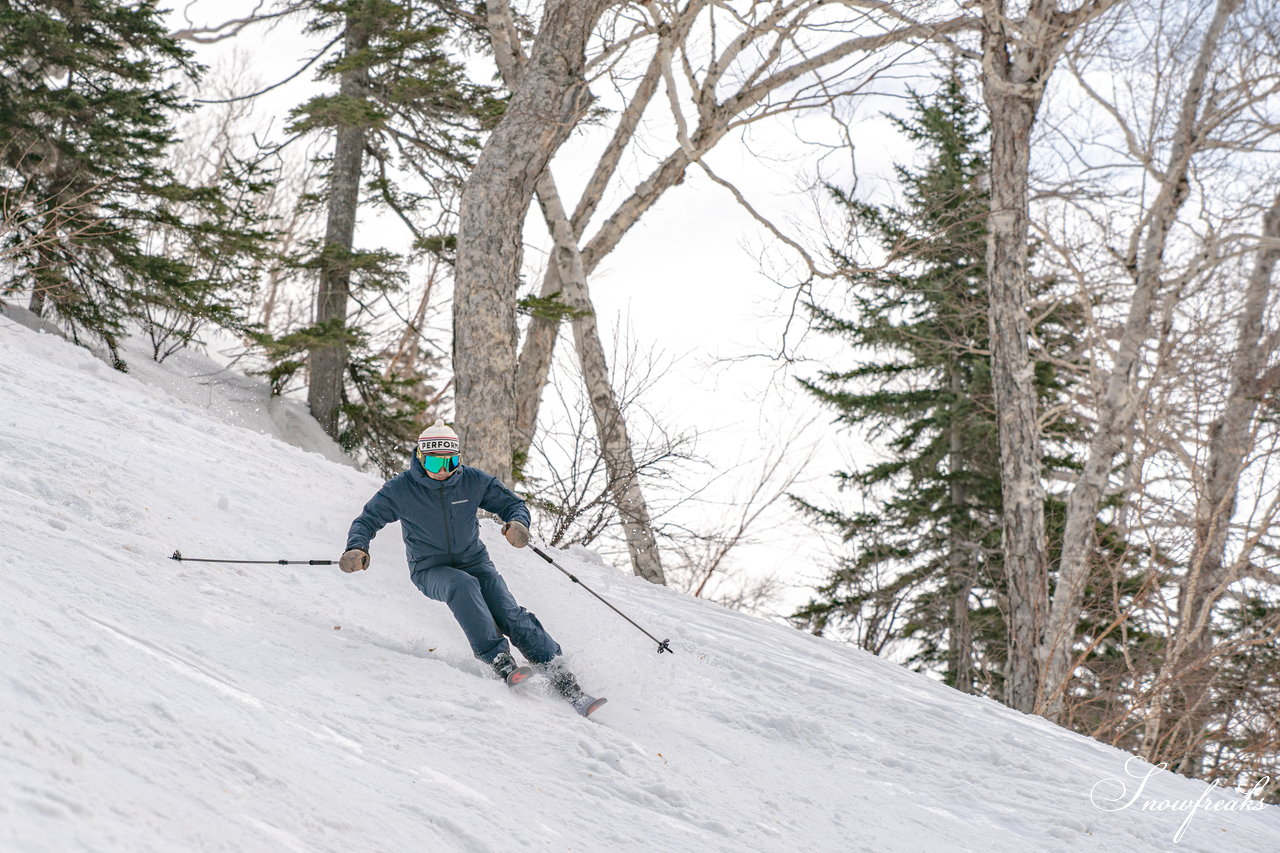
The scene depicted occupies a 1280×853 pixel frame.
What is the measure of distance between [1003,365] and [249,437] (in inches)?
299

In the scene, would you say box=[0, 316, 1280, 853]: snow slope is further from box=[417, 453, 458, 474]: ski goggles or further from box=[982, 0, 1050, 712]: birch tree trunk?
box=[982, 0, 1050, 712]: birch tree trunk

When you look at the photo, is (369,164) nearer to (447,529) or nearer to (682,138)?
(682,138)

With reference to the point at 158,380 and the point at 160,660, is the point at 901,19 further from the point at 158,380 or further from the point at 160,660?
the point at 158,380

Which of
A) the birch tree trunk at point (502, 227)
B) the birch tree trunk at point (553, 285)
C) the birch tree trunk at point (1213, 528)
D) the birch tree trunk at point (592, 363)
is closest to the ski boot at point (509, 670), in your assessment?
the birch tree trunk at point (502, 227)

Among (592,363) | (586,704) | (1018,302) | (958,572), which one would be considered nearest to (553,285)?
(592,363)

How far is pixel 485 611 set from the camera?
435 centimetres

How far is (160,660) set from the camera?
302cm

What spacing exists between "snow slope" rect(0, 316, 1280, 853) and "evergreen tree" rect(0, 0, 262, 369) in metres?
5.13

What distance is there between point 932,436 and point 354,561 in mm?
13792

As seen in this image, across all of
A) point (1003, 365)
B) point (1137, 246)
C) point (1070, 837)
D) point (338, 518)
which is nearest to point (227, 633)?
point (338, 518)

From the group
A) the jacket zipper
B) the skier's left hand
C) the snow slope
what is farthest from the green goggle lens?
the snow slope

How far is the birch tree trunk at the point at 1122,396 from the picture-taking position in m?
9.52

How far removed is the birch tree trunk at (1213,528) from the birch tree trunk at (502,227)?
7.02 m

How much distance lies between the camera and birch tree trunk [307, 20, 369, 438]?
541 inches
